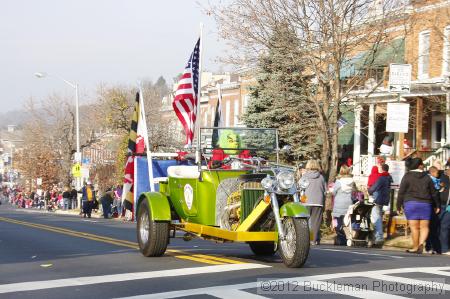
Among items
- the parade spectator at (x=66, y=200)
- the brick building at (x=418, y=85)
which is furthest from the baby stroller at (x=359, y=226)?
the parade spectator at (x=66, y=200)

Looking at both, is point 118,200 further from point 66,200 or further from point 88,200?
point 66,200

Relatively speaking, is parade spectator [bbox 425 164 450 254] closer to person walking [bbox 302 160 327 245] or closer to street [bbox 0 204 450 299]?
street [bbox 0 204 450 299]

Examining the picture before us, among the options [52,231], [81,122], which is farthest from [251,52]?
[81,122]

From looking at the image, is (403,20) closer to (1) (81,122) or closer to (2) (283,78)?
(2) (283,78)

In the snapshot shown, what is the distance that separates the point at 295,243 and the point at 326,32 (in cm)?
1384

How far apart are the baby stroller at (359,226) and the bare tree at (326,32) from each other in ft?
18.3

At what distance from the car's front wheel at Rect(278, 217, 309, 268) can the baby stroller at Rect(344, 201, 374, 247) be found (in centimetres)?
702

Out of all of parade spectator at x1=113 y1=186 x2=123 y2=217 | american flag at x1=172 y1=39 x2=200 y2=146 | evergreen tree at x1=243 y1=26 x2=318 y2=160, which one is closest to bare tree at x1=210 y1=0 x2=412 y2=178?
evergreen tree at x1=243 y1=26 x2=318 y2=160

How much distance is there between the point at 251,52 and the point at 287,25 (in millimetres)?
1413

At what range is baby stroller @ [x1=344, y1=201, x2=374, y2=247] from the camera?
17031 mm

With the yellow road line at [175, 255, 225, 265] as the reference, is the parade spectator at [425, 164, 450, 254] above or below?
above

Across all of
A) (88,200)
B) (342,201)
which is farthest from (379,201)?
(88,200)

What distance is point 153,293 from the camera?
27.6 feet

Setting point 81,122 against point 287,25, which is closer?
point 287,25
